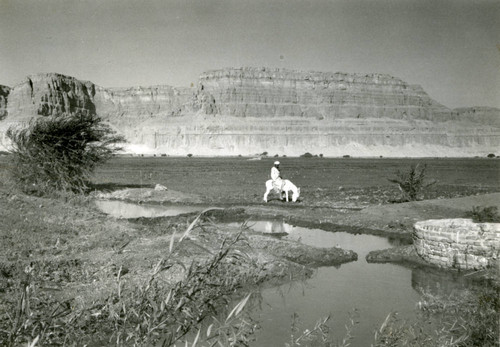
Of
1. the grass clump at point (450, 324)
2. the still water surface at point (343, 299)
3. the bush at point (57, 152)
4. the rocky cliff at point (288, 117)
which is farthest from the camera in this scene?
the rocky cliff at point (288, 117)

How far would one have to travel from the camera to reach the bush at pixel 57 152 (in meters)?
26.3

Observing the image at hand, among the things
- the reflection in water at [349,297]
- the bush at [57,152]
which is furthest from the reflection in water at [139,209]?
the reflection in water at [349,297]

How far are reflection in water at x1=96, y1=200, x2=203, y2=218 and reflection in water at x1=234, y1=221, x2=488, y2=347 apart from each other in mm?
12138

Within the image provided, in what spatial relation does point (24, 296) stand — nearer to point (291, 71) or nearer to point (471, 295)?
point (471, 295)

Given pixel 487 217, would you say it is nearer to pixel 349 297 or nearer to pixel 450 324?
pixel 349 297

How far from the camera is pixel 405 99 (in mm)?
182500

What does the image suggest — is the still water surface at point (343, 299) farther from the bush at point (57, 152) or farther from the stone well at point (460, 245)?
the bush at point (57, 152)

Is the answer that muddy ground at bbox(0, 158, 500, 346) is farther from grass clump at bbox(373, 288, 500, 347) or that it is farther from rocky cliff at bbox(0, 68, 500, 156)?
rocky cliff at bbox(0, 68, 500, 156)

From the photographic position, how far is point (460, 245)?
39.0 feet

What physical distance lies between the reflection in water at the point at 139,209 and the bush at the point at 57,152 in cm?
216

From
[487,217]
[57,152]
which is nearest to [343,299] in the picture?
[487,217]

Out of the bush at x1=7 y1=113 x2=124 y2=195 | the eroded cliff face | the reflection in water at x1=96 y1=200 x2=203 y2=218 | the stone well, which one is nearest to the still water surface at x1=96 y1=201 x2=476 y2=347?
the stone well

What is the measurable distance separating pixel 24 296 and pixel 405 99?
191m

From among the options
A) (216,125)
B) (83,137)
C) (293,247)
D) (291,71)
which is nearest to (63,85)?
(216,125)
